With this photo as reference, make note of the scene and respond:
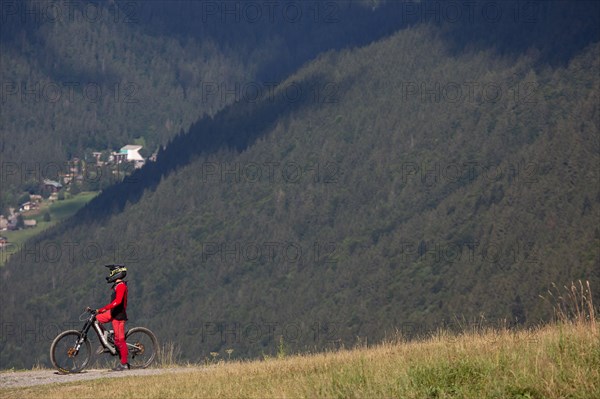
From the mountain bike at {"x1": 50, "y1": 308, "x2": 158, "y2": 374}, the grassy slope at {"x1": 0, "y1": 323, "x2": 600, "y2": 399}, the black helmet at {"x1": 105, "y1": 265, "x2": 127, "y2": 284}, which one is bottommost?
the grassy slope at {"x1": 0, "y1": 323, "x2": 600, "y2": 399}

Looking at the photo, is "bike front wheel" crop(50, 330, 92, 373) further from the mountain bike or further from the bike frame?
the bike frame

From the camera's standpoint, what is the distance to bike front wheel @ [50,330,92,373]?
26339 mm

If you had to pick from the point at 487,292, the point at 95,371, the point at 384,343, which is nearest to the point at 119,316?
the point at 95,371

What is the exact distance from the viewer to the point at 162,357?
27938mm

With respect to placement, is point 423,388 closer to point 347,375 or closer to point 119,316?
point 347,375

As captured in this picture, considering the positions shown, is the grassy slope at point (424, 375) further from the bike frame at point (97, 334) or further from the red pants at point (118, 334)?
the bike frame at point (97, 334)

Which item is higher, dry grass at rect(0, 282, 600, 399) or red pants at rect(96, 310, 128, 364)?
red pants at rect(96, 310, 128, 364)

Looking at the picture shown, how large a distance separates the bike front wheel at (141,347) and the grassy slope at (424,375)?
3.97 meters

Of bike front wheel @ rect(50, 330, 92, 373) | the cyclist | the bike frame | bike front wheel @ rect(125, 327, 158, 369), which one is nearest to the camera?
bike front wheel @ rect(50, 330, 92, 373)

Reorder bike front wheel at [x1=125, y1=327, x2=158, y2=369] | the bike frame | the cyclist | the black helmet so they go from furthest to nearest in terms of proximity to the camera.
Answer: bike front wheel at [x1=125, y1=327, x2=158, y2=369], the bike frame, the black helmet, the cyclist

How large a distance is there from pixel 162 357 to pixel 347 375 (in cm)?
988

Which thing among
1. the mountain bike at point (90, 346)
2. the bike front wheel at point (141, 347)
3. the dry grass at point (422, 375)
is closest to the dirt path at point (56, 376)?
the mountain bike at point (90, 346)

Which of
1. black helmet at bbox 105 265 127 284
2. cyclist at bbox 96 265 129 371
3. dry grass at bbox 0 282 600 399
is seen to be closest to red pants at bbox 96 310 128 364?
cyclist at bbox 96 265 129 371

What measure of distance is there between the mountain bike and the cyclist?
0.24m
